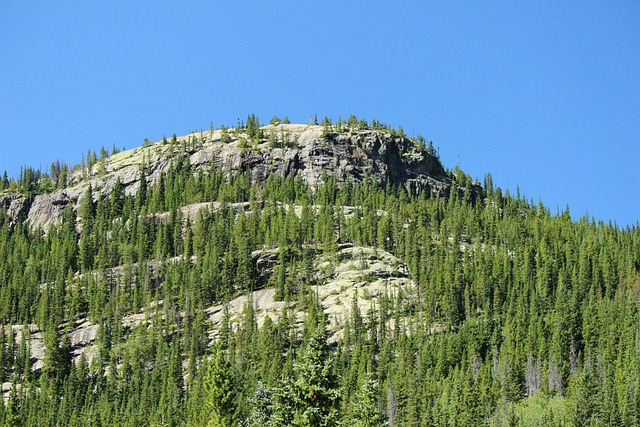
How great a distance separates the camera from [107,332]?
649ft

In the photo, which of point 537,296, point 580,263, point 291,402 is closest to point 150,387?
point 537,296

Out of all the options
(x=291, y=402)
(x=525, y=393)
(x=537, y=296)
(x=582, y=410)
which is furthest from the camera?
(x=537, y=296)

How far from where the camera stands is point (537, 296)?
7234 inches

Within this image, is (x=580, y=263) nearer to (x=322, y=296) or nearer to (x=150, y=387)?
(x=322, y=296)

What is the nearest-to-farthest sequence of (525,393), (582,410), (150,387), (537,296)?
(582,410), (525,393), (150,387), (537,296)

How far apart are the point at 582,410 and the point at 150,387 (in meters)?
79.4

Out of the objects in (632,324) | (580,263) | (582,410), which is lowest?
(582,410)

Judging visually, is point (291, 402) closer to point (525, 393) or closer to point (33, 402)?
point (525, 393)

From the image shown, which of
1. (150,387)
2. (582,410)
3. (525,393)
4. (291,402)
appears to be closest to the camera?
(291,402)

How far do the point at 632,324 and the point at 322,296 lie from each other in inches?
2517

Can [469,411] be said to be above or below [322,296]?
below

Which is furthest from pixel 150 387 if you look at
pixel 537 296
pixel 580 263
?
pixel 580 263

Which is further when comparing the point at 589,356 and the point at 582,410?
the point at 589,356

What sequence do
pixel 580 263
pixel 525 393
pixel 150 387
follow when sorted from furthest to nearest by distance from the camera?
pixel 580 263 < pixel 150 387 < pixel 525 393
